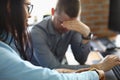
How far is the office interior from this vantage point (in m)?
2.08

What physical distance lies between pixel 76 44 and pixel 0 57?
1.00m

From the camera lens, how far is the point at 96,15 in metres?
2.55

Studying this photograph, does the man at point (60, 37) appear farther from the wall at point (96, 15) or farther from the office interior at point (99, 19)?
the wall at point (96, 15)

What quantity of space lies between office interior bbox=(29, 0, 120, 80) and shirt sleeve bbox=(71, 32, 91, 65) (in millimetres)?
70

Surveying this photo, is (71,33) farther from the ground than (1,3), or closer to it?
closer to it

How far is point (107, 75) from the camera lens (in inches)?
55.4

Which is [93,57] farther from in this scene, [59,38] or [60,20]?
[60,20]

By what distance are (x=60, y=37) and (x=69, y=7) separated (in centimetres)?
26

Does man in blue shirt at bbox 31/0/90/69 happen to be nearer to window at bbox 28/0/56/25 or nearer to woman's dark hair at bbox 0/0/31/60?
window at bbox 28/0/56/25

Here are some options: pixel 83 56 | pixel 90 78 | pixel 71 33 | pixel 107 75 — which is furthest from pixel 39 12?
pixel 90 78

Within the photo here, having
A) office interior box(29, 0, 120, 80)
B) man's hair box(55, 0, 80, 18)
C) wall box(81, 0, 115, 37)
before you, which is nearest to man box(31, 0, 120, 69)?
man's hair box(55, 0, 80, 18)

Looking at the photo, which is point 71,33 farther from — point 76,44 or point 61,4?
point 61,4

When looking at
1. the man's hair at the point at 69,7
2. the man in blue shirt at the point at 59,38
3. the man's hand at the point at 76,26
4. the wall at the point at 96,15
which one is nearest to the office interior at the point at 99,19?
the wall at the point at 96,15

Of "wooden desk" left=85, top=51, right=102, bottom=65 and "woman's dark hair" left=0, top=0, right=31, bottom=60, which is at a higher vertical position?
"woman's dark hair" left=0, top=0, right=31, bottom=60
